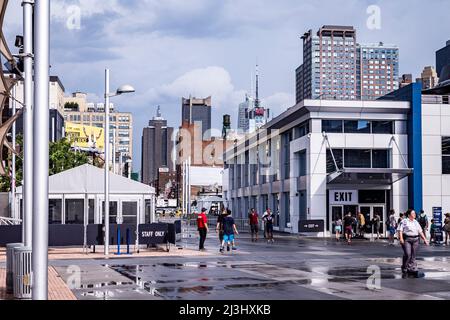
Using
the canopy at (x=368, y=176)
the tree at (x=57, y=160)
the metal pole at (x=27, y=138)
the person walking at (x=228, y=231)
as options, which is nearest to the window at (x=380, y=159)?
the canopy at (x=368, y=176)

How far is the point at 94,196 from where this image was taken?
31469 mm

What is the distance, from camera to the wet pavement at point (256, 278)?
14102mm

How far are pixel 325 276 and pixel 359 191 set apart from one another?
31.8 meters

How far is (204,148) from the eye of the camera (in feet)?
622

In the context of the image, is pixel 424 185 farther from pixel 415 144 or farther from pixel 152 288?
pixel 152 288

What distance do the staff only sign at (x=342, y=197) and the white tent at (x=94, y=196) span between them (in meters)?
19.2

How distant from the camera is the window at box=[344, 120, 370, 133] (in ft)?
161

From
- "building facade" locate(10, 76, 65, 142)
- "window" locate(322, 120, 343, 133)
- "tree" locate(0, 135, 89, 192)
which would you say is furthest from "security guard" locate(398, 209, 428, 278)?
"building facade" locate(10, 76, 65, 142)

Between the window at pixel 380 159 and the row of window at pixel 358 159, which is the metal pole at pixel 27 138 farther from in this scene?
the window at pixel 380 159

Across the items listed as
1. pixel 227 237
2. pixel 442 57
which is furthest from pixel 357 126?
pixel 442 57

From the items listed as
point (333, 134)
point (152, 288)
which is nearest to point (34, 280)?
point (152, 288)

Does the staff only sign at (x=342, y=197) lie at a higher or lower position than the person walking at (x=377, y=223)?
higher

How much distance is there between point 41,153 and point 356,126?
41.9m

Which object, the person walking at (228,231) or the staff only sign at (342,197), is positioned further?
the staff only sign at (342,197)
